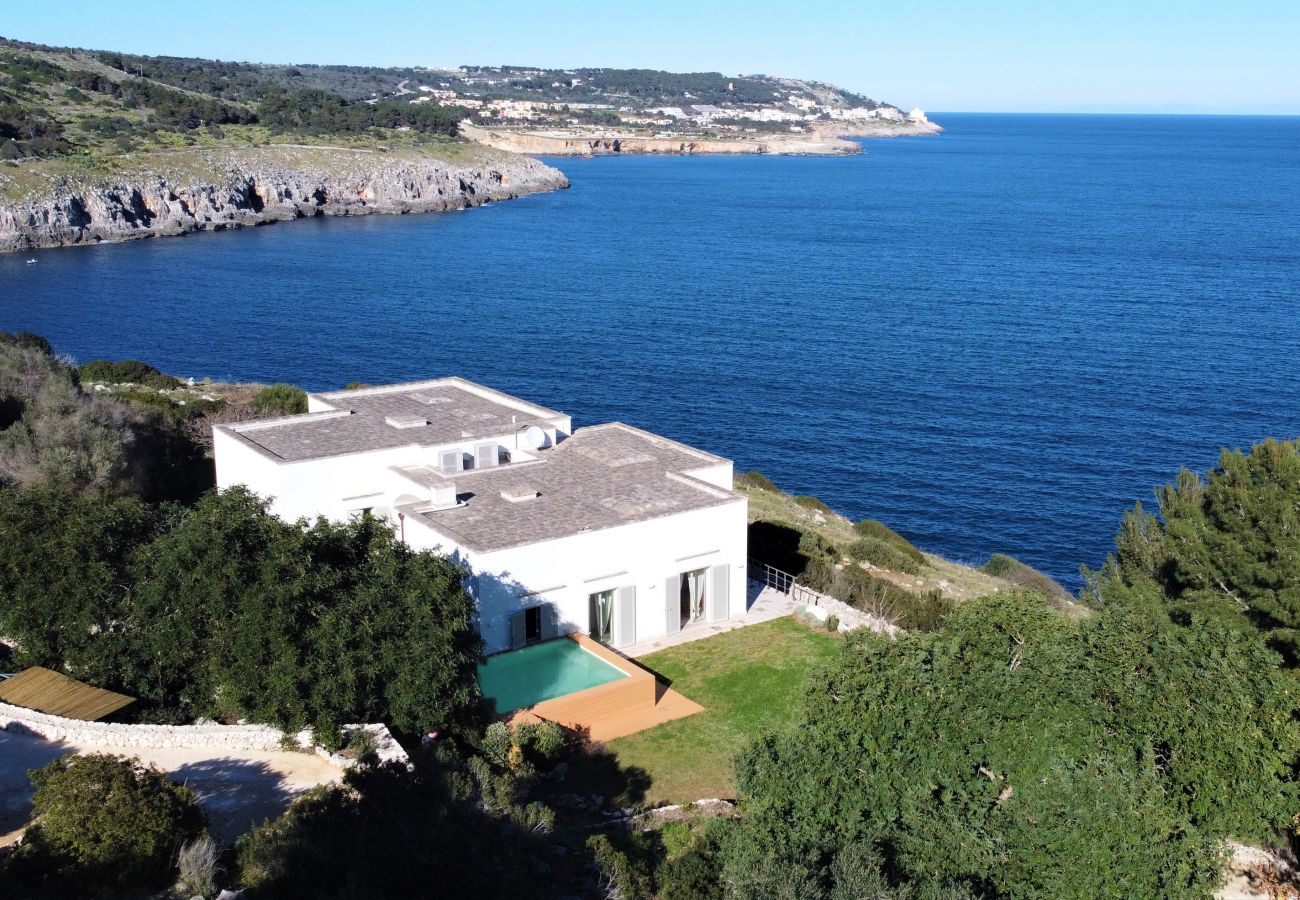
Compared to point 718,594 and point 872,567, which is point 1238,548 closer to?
point 718,594

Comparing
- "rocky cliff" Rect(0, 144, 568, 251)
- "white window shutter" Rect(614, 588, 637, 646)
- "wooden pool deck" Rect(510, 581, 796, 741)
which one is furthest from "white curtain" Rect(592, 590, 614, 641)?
→ "rocky cliff" Rect(0, 144, 568, 251)

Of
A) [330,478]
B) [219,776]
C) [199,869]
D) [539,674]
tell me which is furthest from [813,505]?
[199,869]

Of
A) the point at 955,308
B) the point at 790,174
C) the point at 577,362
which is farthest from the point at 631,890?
the point at 790,174

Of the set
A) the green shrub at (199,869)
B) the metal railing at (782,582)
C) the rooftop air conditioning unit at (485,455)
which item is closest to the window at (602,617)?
the metal railing at (782,582)

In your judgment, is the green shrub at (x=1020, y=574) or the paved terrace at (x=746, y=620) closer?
the paved terrace at (x=746, y=620)

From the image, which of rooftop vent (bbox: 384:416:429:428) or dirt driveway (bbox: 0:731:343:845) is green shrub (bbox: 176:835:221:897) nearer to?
dirt driveway (bbox: 0:731:343:845)

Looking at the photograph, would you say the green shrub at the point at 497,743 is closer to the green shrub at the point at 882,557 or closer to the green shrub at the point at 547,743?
the green shrub at the point at 547,743
